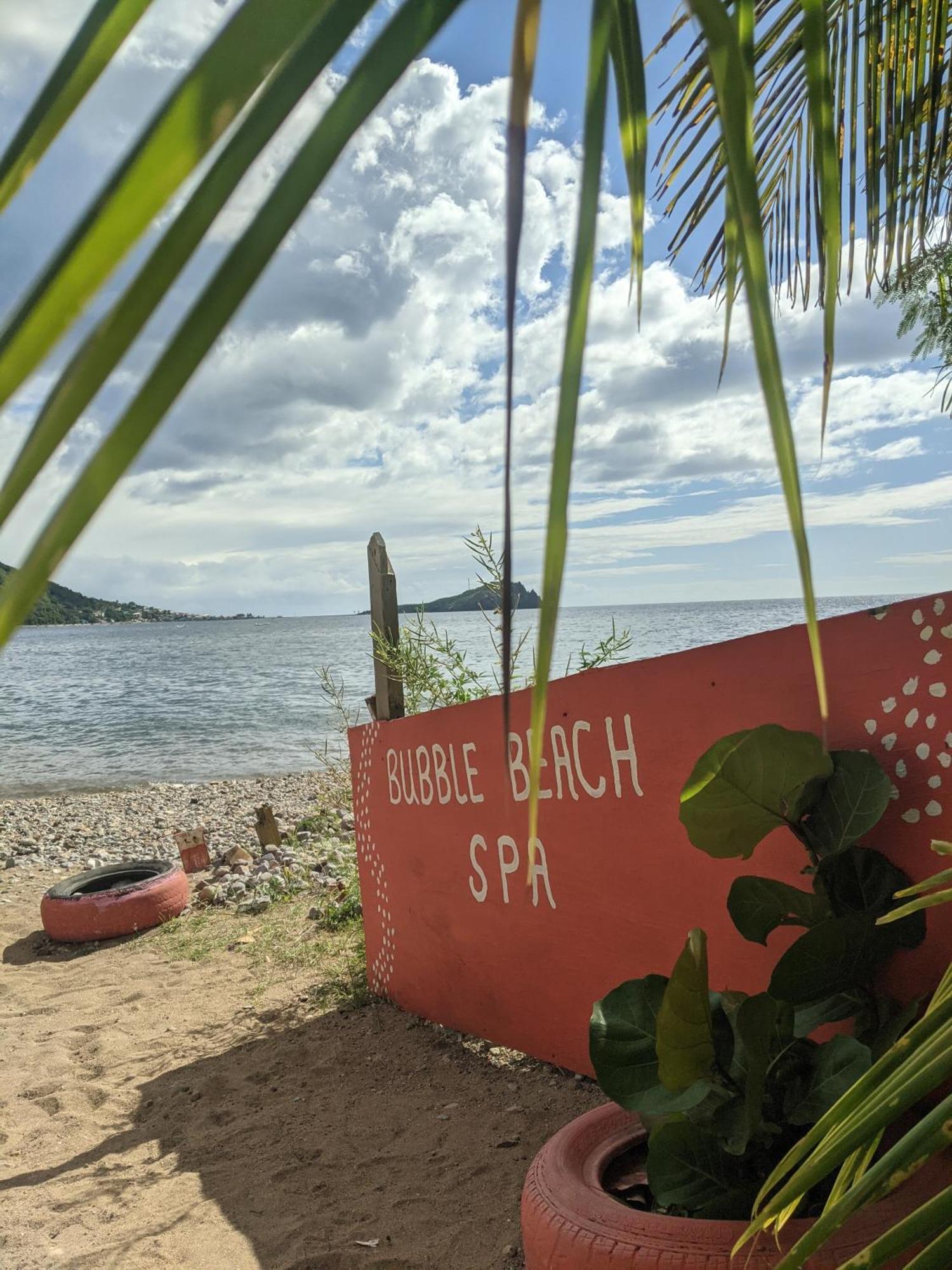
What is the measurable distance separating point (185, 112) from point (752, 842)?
1.98 metres

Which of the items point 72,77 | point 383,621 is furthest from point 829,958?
point 383,621

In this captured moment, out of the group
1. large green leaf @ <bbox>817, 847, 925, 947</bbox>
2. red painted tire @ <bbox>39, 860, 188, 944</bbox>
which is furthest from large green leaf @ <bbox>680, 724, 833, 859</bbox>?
red painted tire @ <bbox>39, 860, 188, 944</bbox>

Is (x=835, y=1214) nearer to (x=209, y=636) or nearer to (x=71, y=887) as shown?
(x=71, y=887)

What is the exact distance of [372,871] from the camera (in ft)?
14.6

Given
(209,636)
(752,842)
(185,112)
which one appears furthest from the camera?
(209,636)

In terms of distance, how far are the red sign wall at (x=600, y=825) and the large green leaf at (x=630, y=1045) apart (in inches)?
12.9

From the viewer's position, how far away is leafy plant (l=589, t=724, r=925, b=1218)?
5.95 ft

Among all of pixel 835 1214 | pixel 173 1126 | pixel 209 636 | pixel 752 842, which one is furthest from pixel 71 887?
pixel 209 636

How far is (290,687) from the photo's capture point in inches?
1679

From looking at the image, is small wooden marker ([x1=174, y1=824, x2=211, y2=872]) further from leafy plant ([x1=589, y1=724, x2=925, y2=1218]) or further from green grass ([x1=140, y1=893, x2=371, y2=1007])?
leafy plant ([x1=589, y1=724, x2=925, y2=1218])

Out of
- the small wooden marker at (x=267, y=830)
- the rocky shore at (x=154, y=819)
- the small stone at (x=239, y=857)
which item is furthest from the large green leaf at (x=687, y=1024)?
the small wooden marker at (x=267, y=830)

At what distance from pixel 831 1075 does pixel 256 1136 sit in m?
2.30

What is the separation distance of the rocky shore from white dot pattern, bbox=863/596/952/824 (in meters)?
5.58

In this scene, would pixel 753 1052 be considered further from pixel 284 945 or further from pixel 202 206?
pixel 284 945
